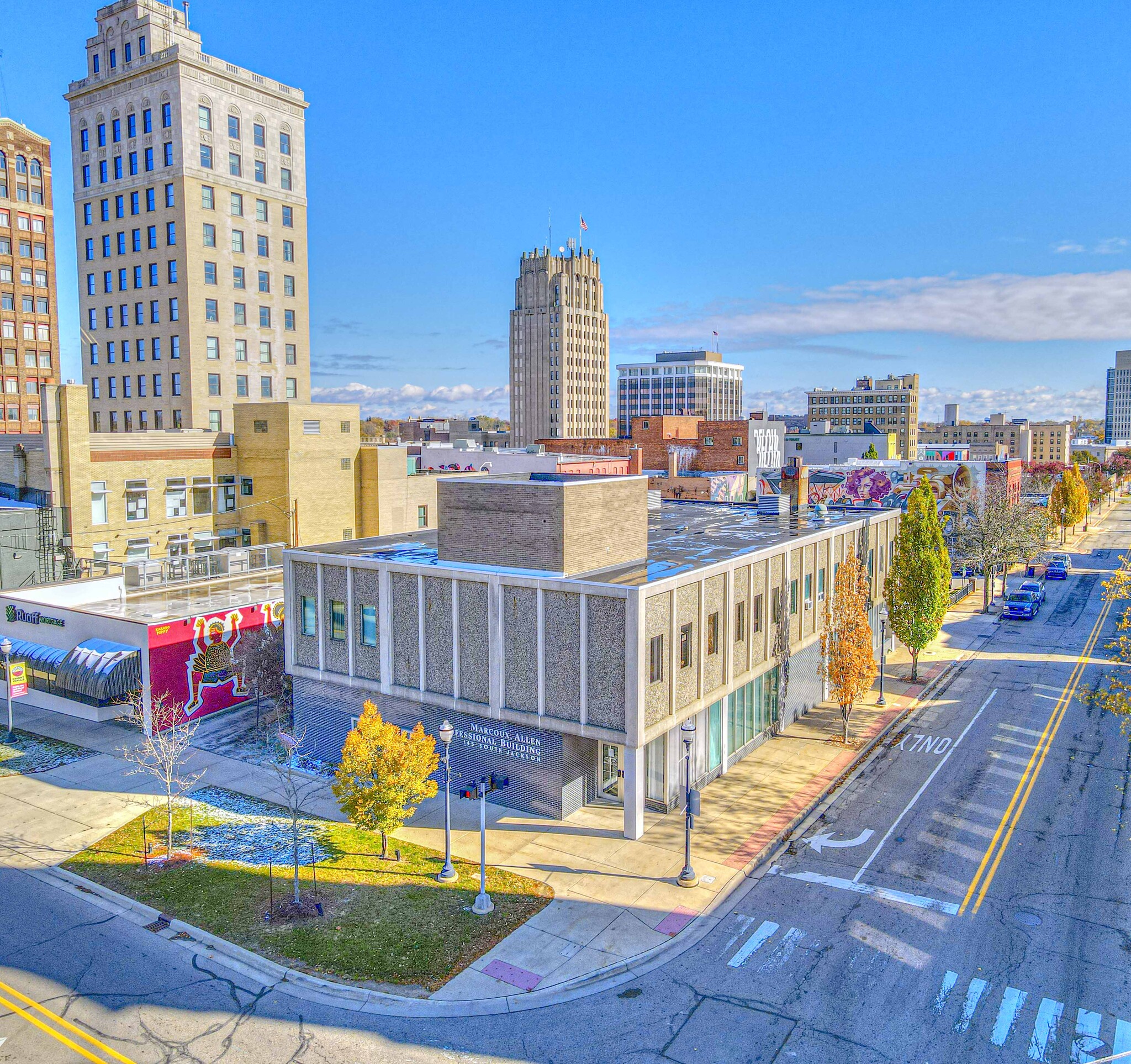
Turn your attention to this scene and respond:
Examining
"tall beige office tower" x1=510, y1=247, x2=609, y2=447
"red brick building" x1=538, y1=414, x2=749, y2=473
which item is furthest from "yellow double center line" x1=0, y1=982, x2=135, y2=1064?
"tall beige office tower" x1=510, y1=247, x2=609, y2=447

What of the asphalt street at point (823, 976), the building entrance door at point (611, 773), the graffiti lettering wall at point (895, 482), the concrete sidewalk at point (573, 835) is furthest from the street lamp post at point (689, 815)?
the graffiti lettering wall at point (895, 482)

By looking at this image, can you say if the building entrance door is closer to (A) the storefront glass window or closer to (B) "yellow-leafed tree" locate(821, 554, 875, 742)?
(A) the storefront glass window

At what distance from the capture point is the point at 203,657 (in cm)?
3525

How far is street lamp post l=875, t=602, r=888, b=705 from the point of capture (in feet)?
126

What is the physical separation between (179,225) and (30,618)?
29.7 metres

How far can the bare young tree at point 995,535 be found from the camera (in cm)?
6084

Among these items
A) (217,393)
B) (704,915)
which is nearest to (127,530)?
(217,393)

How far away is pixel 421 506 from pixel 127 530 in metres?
18.4

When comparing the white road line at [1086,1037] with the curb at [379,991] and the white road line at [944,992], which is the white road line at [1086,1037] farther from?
the curb at [379,991]

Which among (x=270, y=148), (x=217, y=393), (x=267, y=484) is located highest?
(x=270, y=148)

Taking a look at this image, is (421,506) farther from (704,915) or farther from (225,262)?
(704,915)

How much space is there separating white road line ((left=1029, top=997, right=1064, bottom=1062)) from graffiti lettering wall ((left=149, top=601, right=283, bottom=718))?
27.7 meters

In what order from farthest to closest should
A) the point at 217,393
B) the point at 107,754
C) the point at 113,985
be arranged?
the point at 217,393 → the point at 107,754 → the point at 113,985

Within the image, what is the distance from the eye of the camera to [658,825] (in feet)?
86.3
